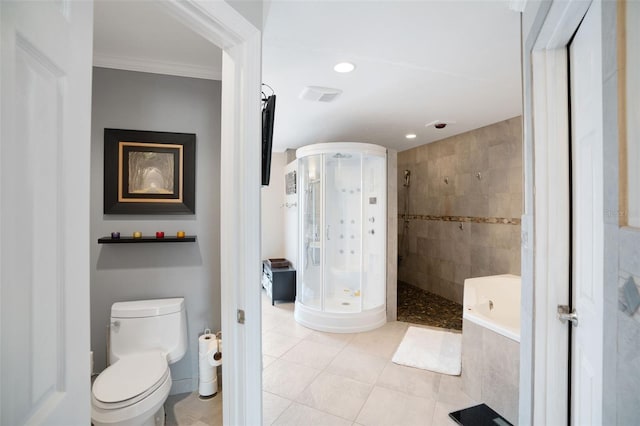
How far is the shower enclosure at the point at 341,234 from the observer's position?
11.7 feet

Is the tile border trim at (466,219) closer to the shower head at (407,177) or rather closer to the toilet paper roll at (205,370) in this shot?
the shower head at (407,177)

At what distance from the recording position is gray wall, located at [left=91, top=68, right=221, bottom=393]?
207 centimetres

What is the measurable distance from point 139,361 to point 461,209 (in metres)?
4.01

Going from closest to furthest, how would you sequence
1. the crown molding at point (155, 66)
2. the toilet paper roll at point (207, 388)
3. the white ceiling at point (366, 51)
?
the white ceiling at point (366, 51)
the crown molding at point (155, 66)
the toilet paper roll at point (207, 388)

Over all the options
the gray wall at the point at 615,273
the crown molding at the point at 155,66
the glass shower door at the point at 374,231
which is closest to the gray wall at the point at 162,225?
the crown molding at the point at 155,66

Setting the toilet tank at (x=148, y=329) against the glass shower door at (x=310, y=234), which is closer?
the toilet tank at (x=148, y=329)

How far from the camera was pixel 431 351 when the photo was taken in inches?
114

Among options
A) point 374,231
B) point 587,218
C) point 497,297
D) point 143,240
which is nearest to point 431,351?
point 497,297

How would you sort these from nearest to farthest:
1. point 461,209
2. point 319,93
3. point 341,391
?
point 341,391 < point 319,93 < point 461,209

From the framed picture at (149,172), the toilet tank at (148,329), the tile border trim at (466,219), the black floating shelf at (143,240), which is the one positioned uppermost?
the framed picture at (149,172)

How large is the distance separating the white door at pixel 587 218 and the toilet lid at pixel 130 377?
194 cm

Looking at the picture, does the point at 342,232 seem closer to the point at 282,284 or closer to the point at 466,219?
the point at 282,284

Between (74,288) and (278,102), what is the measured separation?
253 cm

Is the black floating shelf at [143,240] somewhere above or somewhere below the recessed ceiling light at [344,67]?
below
